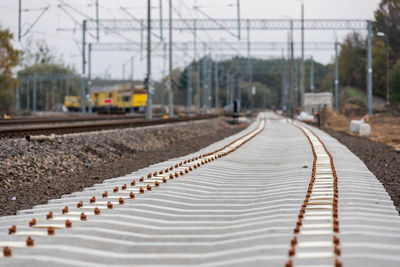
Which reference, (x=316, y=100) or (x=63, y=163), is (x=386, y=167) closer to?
(x=63, y=163)

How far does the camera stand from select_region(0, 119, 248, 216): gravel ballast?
10250mm

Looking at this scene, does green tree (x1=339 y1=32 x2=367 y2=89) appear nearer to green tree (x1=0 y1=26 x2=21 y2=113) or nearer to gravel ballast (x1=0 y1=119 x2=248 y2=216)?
green tree (x1=0 y1=26 x2=21 y2=113)

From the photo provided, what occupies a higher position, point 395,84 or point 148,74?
point 395,84

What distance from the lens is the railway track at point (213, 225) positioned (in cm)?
462

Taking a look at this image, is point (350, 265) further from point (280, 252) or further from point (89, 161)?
point (89, 161)

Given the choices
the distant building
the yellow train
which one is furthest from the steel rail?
the yellow train

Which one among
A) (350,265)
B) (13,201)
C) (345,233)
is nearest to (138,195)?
(13,201)

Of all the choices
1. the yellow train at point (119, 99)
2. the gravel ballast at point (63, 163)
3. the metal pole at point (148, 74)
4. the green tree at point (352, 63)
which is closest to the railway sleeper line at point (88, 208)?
the gravel ballast at point (63, 163)

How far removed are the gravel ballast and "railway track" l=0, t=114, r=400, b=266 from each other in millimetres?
1453

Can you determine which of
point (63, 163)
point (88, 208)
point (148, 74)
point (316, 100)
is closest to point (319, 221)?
point (88, 208)

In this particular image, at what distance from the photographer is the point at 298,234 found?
17.0 ft

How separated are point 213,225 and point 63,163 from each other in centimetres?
819

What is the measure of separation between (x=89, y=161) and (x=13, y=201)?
5693 mm

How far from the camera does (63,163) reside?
13633mm
